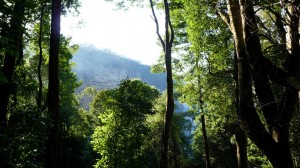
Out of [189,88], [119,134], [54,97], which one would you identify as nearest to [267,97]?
[54,97]

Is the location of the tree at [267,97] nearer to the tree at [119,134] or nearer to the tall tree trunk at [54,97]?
the tall tree trunk at [54,97]

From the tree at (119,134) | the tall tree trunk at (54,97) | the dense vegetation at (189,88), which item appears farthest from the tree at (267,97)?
the tree at (119,134)

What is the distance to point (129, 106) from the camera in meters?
21.6

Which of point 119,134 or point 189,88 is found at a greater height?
point 189,88

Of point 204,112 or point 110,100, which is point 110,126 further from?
point 204,112

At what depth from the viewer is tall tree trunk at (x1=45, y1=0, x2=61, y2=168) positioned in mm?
8922

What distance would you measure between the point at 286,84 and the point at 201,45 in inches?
356

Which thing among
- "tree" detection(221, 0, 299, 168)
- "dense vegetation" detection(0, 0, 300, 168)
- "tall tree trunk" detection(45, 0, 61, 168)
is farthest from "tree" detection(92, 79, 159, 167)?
"tree" detection(221, 0, 299, 168)

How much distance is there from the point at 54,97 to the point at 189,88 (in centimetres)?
1050

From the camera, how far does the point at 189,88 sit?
18781 mm

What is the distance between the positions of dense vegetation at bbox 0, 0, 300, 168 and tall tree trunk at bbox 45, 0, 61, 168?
0.03 m

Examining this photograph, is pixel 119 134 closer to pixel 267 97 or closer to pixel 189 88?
pixel 189 88

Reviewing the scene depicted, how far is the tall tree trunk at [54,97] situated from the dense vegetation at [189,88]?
0.03 m

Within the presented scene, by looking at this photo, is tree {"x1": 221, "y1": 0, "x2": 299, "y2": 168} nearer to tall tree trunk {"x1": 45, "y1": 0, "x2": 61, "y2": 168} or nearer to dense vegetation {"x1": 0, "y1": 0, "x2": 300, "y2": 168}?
dense vegetation {"x1": 0, "y1": 0, "x2": 300, "y2": 168}
